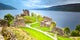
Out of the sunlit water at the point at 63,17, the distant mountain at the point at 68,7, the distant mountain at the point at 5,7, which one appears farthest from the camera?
the distant mountain at the point at 68,7

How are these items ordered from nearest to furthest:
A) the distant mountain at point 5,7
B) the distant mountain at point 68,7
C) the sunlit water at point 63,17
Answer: the distant mountain at point 5,7, the sunlit water at point 63,17, the distant mountain at point 68,7

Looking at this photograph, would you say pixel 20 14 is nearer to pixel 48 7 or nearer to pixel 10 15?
pixel 10 15

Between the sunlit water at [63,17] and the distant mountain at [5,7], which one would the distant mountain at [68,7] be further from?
the distant mountain at [5,7]

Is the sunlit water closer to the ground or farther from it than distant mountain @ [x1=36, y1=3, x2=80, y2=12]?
closer to the ground

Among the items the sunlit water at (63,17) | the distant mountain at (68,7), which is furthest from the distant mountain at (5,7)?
the distant mountain at (68,7)

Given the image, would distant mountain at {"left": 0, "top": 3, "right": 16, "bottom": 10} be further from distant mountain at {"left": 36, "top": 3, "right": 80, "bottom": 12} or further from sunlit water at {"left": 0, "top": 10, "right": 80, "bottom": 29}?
distant mountain at {"left": 36, "top": 3, "right": 80, "bottom": 12}

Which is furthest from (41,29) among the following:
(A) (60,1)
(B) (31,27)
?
(A) (60,1)

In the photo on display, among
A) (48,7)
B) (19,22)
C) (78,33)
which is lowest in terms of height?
(78,33)

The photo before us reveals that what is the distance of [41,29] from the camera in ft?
20.2

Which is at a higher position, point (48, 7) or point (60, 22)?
point (48, 7)

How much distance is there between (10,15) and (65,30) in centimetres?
170

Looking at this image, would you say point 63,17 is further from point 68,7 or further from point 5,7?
point 5,7

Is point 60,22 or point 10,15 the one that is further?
point 60,22

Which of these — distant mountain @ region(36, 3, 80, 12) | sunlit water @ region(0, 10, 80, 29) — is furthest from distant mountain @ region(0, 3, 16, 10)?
distant mountain @ region(36, 3, 80, 12)
